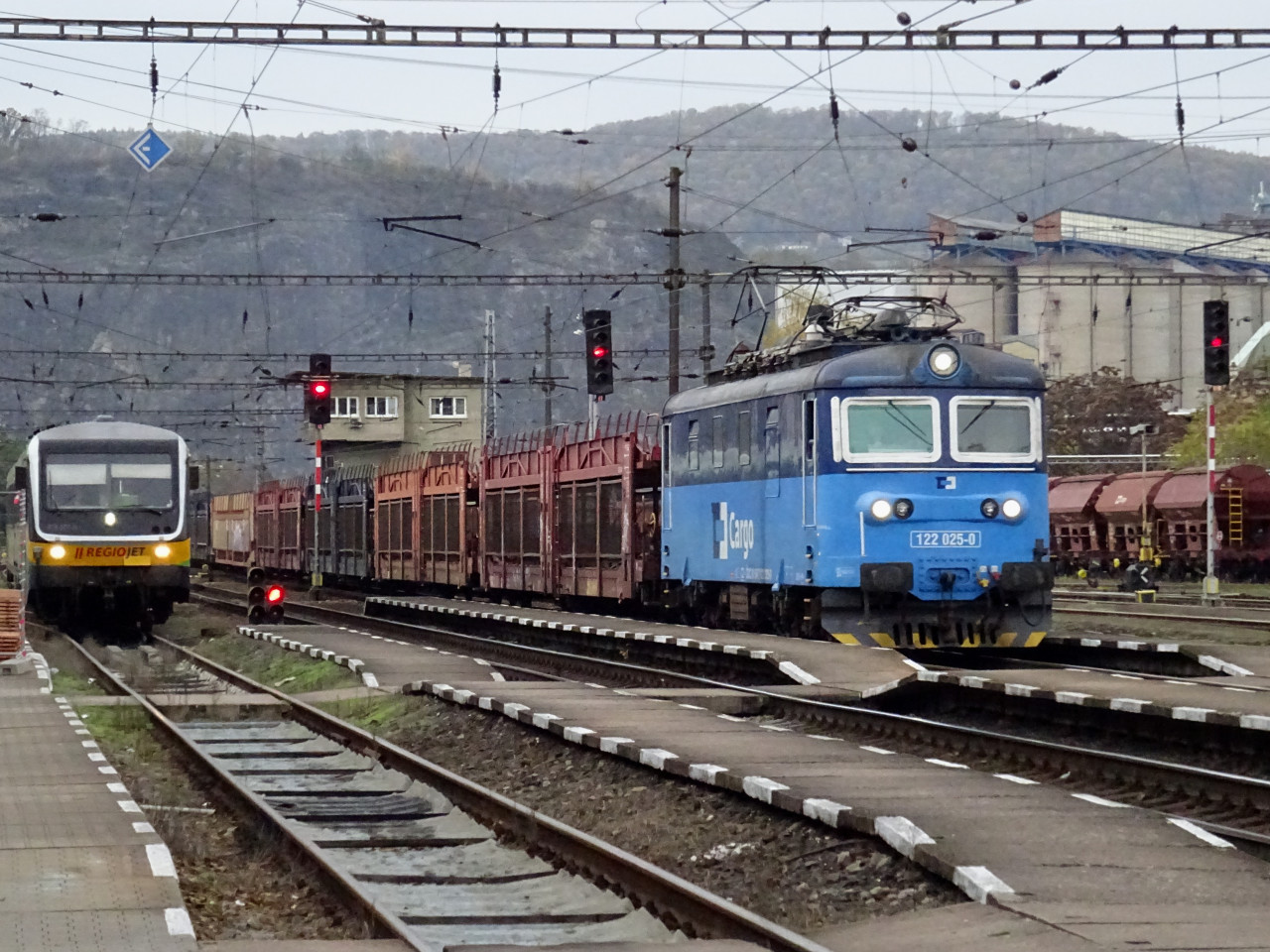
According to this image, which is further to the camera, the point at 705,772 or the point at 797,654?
the point at 797,654

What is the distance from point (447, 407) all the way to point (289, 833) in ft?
254

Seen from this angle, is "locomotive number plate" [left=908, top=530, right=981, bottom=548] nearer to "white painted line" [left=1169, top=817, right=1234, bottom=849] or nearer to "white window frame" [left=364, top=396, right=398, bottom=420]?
"white painted line" [left=1169, top=817, right=1234, bottom=849]

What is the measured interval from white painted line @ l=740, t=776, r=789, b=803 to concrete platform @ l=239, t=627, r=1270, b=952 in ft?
0.04

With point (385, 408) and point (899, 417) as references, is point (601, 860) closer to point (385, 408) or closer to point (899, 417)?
point (899, 417)

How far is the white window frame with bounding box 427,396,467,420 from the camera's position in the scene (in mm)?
86625

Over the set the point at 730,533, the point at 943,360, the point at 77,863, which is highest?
the point at 943,360

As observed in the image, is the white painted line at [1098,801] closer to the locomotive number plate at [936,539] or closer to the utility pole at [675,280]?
the locomotive number plate at [936,539]

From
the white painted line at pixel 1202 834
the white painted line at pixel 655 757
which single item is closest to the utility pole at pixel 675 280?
the white painted line at pixel 655 757

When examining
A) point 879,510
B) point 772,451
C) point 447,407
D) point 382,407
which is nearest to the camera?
point 879,510

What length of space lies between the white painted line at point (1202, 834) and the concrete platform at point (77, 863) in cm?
475

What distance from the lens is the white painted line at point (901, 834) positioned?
28.4 feet

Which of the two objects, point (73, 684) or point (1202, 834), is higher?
point (1202, 834)

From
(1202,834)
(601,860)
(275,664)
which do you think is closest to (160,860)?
(601,860)

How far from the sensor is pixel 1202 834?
365 inches
